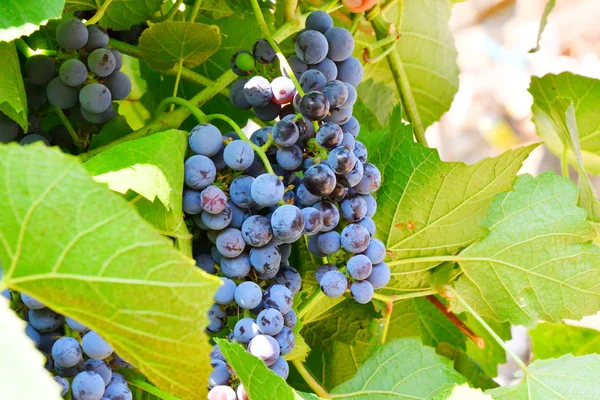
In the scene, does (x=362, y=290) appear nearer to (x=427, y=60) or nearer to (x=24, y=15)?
(x=24, y=15)

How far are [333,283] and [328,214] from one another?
0.20 ft

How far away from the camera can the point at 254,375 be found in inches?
19.8

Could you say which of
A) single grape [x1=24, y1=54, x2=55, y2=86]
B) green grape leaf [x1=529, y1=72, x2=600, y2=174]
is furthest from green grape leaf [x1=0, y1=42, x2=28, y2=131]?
green grape leaf [x1=529, y1=72, x2=600, y2=174]

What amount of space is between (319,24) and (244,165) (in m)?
0.17

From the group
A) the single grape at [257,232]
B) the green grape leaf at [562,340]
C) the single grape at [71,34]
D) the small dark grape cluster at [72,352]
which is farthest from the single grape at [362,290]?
the green grape leaf at [562,340]

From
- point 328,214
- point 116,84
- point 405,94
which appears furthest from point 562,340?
point 116,84

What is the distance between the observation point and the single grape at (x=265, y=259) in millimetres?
556

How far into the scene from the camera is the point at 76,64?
1.96ft

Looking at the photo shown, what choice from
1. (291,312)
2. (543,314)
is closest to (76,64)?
(291,312)

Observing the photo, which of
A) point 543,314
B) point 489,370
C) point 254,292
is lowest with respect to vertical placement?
point 489,370

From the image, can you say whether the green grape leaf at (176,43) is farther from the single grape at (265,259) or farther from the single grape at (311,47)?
the single grape at (265,259)

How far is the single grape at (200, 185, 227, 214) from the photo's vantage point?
Answer: 55 centimetres

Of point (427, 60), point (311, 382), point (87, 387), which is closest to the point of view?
point (87, 387)

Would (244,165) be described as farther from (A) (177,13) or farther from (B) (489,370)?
(B) (489,370)
